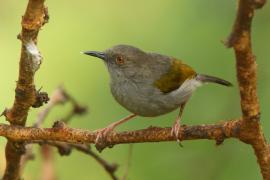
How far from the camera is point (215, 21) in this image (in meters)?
3.64

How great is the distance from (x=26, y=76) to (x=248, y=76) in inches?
41.8

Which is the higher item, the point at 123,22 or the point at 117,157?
the point at 123,22

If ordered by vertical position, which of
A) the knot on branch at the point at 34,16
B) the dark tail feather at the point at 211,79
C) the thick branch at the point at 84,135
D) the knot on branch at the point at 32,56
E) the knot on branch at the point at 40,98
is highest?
the knot on branch at the point at 34,16

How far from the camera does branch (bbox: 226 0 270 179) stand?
66.9 inches

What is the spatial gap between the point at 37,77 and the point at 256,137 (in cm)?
324

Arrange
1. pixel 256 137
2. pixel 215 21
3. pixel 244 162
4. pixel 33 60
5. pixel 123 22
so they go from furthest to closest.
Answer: pixel 123 22, pixel 215 21, pixel 244 162, pixel 33 60, pixel 256 137

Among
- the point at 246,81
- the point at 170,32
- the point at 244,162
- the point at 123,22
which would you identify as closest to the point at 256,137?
the point at 246,81

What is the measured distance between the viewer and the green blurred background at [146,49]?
3.29 metres

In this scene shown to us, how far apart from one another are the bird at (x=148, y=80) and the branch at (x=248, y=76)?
4.21ft

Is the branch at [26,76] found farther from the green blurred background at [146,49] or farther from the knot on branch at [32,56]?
the green blurred background at [146,49]

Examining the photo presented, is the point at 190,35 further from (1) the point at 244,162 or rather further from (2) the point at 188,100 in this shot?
(1) the point at 244,162

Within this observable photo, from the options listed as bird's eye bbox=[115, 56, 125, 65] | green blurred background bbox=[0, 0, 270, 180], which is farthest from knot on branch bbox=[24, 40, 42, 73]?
bird's eye bbox=[115, 56, 125, 65]

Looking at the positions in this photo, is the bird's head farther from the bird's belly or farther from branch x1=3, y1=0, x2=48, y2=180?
branch x1=3, y1=0, x2=48, y2=180

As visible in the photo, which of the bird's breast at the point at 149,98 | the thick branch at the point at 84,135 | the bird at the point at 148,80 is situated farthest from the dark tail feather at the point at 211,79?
the thick branch at the point at 84,135
